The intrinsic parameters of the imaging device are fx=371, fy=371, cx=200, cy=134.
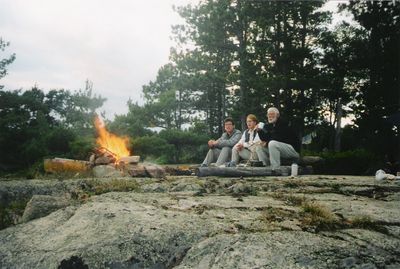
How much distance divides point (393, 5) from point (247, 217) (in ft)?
77.7

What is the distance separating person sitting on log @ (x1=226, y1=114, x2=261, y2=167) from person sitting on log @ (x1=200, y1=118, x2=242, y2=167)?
1.01 ft

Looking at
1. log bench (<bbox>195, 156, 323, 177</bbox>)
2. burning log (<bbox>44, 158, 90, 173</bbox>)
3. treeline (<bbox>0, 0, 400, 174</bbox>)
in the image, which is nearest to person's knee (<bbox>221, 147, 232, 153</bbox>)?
log bench (<bbox>195, 156, 323, 177</bbox>)

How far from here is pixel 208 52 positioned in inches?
932

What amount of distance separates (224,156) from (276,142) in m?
1.49

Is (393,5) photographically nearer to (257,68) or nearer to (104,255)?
(257,68)

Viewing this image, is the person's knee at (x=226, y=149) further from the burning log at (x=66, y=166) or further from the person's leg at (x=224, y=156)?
the burning log at (x=66, y=166)

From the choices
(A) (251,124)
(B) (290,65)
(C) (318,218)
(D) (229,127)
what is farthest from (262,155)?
(B) (290,65)

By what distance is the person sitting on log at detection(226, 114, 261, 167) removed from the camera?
6.99 m

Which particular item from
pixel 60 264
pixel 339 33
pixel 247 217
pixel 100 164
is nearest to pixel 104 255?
pixel 60 264

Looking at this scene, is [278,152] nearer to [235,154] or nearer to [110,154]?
[235,154]

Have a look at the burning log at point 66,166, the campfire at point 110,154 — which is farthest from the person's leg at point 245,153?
the burning log at point 66,166

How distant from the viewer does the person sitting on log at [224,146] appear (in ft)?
24.8

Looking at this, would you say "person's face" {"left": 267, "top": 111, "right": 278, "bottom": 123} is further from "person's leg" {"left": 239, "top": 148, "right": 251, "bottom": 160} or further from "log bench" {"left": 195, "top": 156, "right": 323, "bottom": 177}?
"log bench" {"left": 195, "top": 156, "right": 323, "bottom": 177}

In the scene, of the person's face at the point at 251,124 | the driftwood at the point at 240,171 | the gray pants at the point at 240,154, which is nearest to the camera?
the driftwood at the point at 240,171
